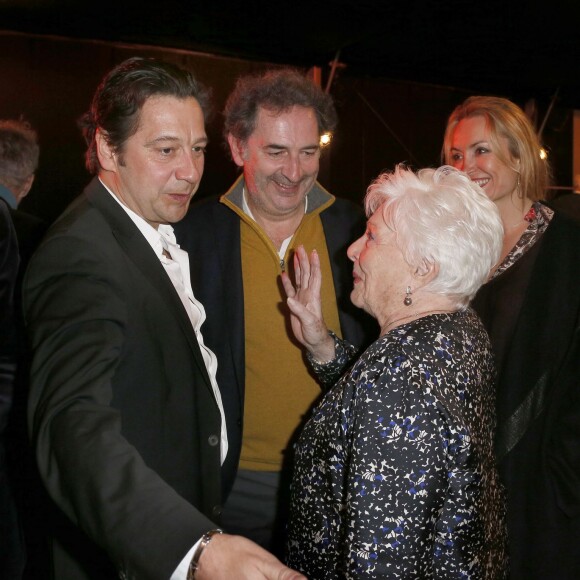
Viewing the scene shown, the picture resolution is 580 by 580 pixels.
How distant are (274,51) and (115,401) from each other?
21.6 ft

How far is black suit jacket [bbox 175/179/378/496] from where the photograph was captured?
2309 millimetres

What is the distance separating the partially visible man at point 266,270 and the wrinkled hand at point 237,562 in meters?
1.16

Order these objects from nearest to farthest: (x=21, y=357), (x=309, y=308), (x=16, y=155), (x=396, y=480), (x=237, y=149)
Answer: (x=396, y=480), (x=309, y=308), (x=21, y=357), (x=237, y=149), (x=16, y=155)

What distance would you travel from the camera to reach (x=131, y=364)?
144cm

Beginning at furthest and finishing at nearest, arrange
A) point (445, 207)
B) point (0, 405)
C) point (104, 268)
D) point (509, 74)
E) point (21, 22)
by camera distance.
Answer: point (509, 74)
point (21, 22)
point (0, 405)
point (445, 207)
point (104, 268)

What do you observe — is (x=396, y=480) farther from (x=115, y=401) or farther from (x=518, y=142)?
(x=518, y=142)

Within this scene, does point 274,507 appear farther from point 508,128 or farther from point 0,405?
point 508,128

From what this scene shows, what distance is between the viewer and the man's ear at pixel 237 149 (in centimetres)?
261

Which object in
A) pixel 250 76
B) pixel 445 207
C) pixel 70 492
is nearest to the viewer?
pixel 70 492

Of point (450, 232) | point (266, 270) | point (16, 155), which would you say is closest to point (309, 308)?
point (266, 270)

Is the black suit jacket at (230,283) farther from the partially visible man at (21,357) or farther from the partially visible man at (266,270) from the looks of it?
the partially visible man at (21,357)

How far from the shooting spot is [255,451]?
2381mm

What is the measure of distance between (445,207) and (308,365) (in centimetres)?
96

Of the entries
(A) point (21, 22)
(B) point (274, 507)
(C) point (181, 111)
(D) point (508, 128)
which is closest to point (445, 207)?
(C) point (181, 111)
